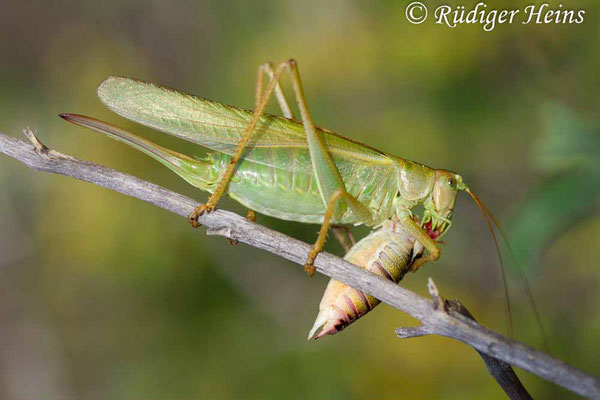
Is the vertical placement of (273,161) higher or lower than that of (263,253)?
higher

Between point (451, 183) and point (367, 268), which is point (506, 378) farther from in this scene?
point (451, 183)

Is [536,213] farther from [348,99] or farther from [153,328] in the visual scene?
[153,328]

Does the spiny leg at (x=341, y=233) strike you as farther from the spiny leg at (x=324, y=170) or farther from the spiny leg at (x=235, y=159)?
the spiny leg at (x=235, y=159)

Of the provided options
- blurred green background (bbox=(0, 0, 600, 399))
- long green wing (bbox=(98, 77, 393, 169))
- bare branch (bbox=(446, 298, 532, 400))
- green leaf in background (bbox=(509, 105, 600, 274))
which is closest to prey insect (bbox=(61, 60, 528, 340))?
long green wing (bbox=(98, 77, 393, 169))

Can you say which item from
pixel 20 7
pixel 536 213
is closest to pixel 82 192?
pixel 20 7

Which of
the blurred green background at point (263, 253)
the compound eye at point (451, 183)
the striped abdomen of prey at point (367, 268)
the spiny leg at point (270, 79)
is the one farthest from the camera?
the blurred green background at point (263, 253)

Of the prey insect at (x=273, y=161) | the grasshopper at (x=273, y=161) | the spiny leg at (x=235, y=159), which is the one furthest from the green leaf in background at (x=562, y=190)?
the spiny leg at (x=235, y=159)

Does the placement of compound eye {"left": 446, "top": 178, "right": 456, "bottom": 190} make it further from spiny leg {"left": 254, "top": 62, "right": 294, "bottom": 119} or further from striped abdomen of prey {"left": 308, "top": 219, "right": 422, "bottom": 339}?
spiny leg {"left": 254, "top": 62, "right": 294, "bottom": 119}

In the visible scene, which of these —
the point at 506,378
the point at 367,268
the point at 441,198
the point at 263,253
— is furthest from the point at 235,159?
the point at 263,253
